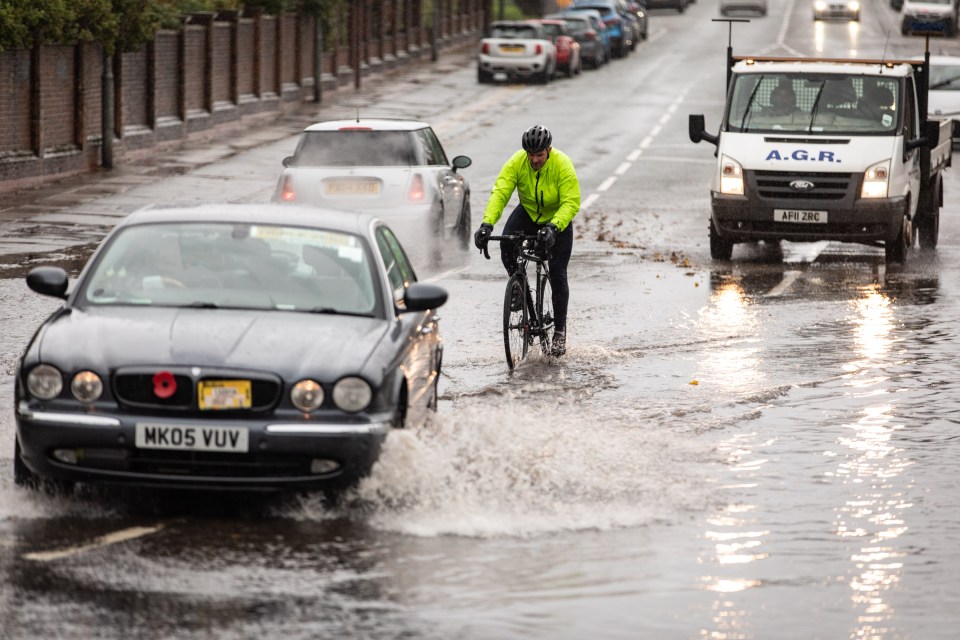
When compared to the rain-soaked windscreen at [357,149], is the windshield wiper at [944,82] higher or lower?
lower

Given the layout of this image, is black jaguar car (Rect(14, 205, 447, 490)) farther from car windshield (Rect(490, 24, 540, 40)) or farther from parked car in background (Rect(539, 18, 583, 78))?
parked car in background (Rect(539, 18, 583, 78))

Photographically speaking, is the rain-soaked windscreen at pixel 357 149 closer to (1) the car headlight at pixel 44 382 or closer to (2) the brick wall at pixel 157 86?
(2) the brick wall at pixel 157 86

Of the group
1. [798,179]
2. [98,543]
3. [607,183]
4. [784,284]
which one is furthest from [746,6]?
[98,543]

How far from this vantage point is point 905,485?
367 inches

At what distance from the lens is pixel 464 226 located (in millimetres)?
20938

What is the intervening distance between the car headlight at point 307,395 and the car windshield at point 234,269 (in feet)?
2.59

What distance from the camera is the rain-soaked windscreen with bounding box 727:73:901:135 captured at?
19812 millimetres

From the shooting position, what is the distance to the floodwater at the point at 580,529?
6.76 metres

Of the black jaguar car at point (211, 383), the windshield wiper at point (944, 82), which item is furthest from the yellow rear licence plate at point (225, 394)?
the windshield wiper at point (944, 82)

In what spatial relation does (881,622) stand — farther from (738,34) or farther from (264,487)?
(738,34)

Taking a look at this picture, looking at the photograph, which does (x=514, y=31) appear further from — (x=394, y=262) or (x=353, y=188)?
(x=394, y=262)

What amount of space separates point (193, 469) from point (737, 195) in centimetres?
1254

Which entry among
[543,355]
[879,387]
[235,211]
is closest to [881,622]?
[235,211]

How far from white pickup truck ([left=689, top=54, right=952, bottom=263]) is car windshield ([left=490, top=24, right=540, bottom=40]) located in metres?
30.6
